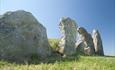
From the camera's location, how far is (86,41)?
95.5 feet

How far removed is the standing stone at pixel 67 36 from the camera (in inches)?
899

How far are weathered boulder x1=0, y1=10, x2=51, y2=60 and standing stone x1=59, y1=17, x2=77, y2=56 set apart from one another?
189 cm

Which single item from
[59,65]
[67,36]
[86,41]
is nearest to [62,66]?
[59,65]

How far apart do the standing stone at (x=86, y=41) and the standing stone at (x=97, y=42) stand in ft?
1.37

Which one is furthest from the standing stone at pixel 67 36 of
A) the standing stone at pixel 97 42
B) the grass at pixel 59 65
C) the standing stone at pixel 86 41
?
the standing stone at pixel 97 42

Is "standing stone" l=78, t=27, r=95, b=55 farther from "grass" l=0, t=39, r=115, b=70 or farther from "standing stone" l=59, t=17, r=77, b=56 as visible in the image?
"grass" l=0, t=39, r=115, b=70

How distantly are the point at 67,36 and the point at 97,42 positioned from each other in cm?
639

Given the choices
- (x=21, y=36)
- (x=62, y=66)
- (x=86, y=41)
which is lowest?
(x=62, y=66)

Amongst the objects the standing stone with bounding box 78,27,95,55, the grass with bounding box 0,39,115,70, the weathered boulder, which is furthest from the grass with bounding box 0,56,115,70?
the standing stone with bounding box 78,27,95,55

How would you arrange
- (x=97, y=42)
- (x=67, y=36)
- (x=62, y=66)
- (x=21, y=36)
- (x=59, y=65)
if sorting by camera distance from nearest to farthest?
1. (x=62, y=66)
2. (x=59, y=65)
3. (x=21, y=36)
4. (x=67, y=36)
5. (x=97, y=42)

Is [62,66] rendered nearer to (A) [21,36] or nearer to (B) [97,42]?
(A) [21,36]

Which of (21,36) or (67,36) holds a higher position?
(67,36)

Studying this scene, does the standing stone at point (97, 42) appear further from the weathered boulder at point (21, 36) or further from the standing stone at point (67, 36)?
the weathered boulder at point (21, 36)

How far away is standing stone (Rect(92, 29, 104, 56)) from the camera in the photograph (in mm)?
28070
